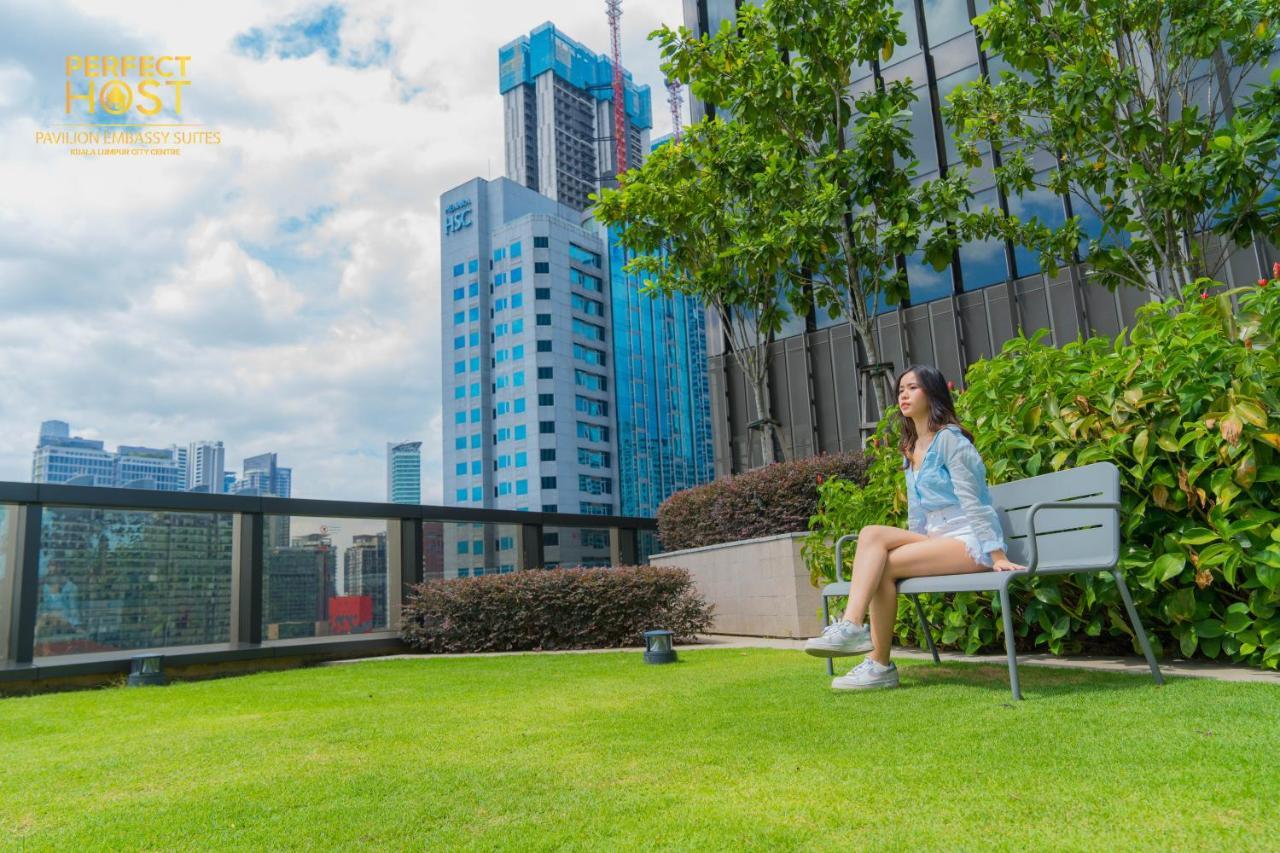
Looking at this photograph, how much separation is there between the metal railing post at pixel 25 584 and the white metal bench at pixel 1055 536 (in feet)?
22.4

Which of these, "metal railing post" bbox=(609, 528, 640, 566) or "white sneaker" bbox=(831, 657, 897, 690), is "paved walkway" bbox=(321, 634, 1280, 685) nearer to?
"white sneaker" bbox=(831, 657, 897, 690)

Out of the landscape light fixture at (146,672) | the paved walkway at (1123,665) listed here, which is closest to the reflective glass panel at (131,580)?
the landscape light fixture at (146,672)

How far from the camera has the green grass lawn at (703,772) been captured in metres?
1.94

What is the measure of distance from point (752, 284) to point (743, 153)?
7.71ft

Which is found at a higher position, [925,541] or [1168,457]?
[1168,457]

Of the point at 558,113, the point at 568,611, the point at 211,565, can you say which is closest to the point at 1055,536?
the point at 568,611

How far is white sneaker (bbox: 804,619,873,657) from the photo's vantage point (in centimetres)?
375

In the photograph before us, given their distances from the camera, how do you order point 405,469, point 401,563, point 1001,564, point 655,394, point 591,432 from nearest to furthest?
point 1001,564 → point 401,563 → point 591,432 → point 655,394 → point 405,469

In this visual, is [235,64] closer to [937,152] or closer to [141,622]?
[141,622]

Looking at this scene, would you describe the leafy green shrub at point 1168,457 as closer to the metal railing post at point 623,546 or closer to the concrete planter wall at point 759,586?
the concrete planter wall at point 759,586

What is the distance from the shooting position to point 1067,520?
4.08m

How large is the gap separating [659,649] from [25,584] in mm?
5558

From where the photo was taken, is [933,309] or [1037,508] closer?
[1037,508]

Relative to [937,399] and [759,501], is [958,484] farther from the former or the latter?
[759,501]
